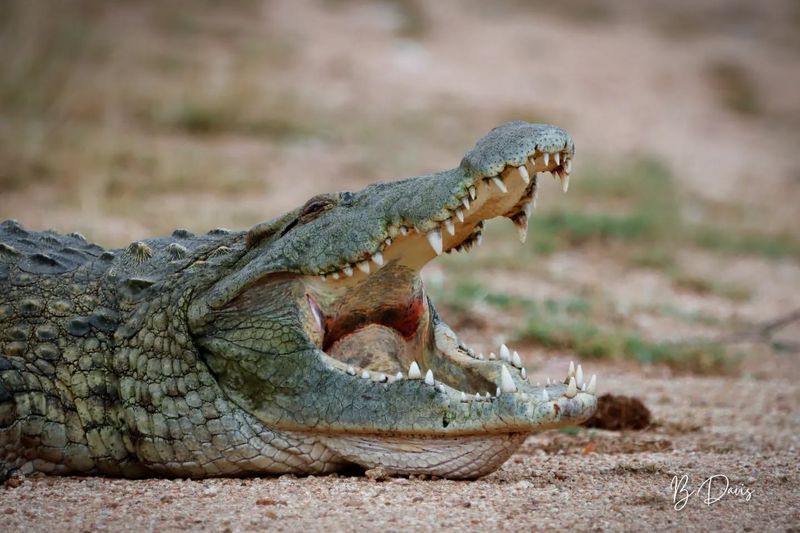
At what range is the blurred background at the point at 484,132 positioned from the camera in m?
8.04

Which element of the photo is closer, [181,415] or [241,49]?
[181,415]

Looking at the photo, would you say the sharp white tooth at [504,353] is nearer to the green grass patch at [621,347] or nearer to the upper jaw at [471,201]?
the upper jaw at [471,201]

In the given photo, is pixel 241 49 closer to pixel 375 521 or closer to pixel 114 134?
pixel 114 134

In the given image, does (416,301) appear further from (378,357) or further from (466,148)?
(466,148)

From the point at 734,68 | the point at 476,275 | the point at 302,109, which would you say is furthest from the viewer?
the point at 734,68

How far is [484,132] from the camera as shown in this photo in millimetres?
13578

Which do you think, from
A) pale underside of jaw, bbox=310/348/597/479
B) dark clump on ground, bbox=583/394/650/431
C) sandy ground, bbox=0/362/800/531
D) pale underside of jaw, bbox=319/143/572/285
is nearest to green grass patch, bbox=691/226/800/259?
dark clump on ground, bbox=583/394/650/431

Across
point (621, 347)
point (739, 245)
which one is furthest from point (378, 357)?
point (739, 245)

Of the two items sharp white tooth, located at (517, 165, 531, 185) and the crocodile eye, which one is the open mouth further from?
the crocodile eye

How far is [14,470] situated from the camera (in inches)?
145

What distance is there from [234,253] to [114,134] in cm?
754

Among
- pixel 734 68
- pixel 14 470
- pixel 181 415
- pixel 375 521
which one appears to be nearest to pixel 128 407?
pixel 181 415

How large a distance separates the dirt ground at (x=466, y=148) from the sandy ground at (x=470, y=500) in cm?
1

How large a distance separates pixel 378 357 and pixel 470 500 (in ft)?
2.53
